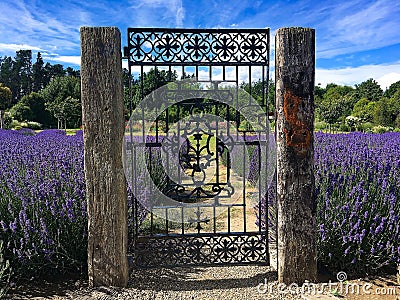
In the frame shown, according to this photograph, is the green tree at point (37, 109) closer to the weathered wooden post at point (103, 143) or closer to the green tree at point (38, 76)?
the green tree at point (38, 76)

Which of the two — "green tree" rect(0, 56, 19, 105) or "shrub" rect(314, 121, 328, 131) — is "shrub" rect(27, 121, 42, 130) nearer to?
"shrub" rect(314, 121, 328, 131)

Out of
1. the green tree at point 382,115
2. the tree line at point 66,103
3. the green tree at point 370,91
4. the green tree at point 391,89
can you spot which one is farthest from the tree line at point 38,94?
the green tree at point 391,89

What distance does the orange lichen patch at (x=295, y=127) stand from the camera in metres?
3.08

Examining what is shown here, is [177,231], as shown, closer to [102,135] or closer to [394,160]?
[102,135]

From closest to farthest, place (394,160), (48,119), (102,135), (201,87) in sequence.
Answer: (102,135) → (201,87) → (394,160) → (48,119)

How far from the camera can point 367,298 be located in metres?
3.09

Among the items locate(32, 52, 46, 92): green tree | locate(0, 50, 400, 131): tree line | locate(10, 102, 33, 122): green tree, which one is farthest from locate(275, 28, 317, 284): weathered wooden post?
locate(32, 52, 46, 92): green tree

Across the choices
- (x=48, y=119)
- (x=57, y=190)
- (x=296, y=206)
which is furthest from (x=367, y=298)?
(x=48, y=119)

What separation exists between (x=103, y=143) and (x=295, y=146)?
154 cm

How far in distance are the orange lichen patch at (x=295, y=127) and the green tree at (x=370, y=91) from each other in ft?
131

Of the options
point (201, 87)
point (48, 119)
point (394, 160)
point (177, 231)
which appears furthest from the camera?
point (48, 119)

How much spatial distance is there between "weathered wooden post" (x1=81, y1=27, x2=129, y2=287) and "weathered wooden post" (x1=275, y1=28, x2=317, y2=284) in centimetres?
130

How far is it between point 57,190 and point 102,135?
87cm

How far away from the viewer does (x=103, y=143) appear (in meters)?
3.00
